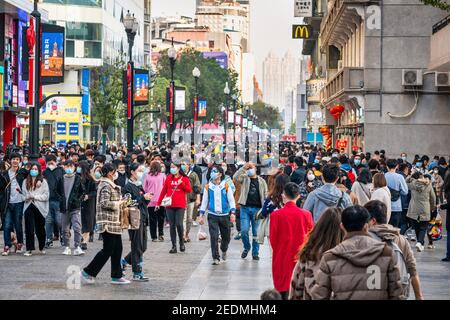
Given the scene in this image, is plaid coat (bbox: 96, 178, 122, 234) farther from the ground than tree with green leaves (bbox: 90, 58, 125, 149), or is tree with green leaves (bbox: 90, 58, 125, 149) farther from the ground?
tree with green leaves (bbox: 90, 58, 125, 149)

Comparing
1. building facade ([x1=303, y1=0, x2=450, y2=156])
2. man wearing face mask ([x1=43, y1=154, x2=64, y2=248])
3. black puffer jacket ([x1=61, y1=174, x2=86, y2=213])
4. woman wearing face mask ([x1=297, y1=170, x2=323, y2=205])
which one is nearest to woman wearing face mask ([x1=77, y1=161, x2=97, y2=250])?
black puffer jacket ([x1=61, y1=174, x2=86, y2=213])

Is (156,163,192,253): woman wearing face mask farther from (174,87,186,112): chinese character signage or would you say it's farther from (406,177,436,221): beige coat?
(174,87,186,112): chinese character signage

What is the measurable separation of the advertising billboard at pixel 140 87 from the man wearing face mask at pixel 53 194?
2277 centimetres

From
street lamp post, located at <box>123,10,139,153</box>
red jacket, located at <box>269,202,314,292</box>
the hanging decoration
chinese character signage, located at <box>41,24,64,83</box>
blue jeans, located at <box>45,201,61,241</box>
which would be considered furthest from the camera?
the hanging decoration

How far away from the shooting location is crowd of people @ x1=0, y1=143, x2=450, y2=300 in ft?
27.0

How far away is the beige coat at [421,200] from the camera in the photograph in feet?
72.3

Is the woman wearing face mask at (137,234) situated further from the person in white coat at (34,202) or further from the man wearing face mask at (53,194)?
the man wearing face mask at (53,194)

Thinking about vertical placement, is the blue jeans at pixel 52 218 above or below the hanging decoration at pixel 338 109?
below

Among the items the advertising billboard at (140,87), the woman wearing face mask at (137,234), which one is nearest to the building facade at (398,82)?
the advertising billboard at (140,87)

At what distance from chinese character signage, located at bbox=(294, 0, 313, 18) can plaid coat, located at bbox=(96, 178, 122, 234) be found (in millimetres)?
68700

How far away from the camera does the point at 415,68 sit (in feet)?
136

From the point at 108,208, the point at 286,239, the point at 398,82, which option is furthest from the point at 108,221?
the point at 398,82

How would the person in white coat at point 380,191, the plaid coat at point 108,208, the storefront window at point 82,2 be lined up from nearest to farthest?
the plaid coat at point 108,208 → the person in white coat at point 380,191 → the storefront window at point 82,2

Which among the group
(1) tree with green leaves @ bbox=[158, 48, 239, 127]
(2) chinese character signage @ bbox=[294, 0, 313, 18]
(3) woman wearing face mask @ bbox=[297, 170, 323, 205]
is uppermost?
(2) chinese character signage @ bbox=[294, 0, 313, 18]
